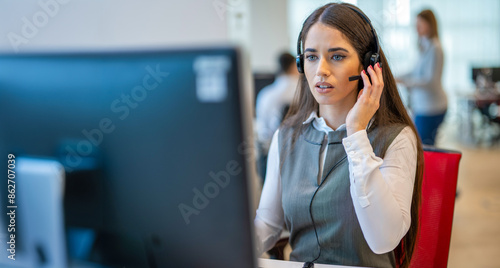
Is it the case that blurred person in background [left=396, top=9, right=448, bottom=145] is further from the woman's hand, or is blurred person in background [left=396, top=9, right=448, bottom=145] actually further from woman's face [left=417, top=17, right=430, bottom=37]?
the woman's hand

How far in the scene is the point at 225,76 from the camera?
1.95 ft

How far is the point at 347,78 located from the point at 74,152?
0.74 meters

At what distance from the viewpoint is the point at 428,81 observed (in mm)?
3531

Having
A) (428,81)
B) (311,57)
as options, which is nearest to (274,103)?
(428,81)

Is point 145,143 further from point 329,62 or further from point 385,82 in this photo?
point 385,82

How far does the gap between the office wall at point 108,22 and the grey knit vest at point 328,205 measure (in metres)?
1.08

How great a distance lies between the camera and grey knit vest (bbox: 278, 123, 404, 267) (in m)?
1.22

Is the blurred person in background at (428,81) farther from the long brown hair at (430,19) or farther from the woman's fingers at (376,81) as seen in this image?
the woman's fingers at (376,81)

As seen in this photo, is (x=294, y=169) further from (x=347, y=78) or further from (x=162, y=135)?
(x=162, y=135)

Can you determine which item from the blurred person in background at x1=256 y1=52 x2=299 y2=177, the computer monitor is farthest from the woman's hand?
the blurred person in background at x1=256 y1=52 x2=299 y2=177

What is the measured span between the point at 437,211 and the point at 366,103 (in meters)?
0.36

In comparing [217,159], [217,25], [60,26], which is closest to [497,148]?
[217,25]

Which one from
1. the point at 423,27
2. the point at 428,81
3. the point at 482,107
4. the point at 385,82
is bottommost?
the point at 482,107

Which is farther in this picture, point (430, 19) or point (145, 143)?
point (430, 19)
